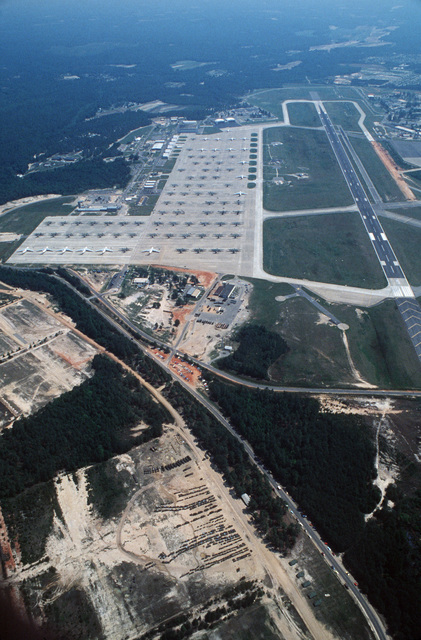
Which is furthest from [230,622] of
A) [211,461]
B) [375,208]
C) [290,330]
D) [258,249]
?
[375,208]

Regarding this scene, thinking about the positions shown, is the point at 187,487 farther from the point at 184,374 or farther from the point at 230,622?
the point at 184,374

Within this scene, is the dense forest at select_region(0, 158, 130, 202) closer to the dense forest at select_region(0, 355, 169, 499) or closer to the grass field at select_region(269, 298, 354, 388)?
the grass field at select_region(269, 298, 354, 388)

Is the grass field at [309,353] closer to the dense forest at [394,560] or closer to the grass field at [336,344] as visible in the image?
the grass field at [336,344]

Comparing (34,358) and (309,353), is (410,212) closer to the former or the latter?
(309,353)

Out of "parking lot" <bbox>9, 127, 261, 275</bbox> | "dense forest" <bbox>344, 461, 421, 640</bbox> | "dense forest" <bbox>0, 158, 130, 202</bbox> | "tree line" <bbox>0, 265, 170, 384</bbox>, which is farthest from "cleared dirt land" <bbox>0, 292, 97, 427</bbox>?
"dense forest" <bbox>0, 158, 130, 202</bbox>

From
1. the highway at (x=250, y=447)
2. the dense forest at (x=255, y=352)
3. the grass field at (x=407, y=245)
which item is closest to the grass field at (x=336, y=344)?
the dense forest at (x=255, y=352)
